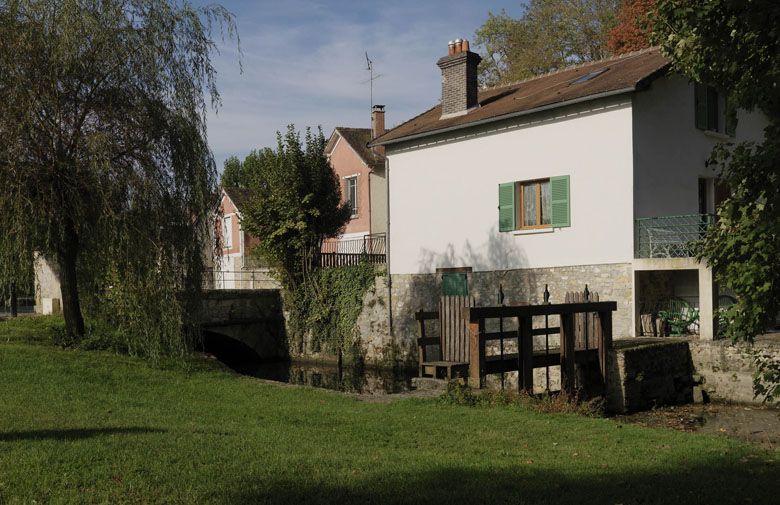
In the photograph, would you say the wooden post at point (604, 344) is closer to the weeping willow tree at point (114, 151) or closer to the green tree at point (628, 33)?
the weeping willow tree at point (114, 151)

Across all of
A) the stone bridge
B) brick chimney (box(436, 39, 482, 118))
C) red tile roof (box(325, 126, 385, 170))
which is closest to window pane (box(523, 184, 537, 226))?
brick chimney (box(436, 39, 482, 118))

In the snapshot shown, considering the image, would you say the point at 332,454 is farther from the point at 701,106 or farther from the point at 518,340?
the point at 701,106

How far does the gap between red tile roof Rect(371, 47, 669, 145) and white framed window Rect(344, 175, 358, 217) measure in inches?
386

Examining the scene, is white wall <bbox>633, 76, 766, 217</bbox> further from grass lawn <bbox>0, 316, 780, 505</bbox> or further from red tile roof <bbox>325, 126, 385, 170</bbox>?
red tile roof <bbox>325, 126, 385, 170</bbox>

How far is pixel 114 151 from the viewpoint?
594 inches

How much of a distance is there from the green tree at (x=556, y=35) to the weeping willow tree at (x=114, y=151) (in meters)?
20.7

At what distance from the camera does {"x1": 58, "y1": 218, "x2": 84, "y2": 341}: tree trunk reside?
15.8 meters

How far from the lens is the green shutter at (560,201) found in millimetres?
18156

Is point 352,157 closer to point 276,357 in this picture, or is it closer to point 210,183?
point 276,357

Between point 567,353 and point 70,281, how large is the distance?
Answer: 10.6 metres

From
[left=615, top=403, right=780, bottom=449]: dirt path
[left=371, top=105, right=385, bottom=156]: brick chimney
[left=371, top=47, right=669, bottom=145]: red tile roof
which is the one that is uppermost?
[left=371, top=105, right=385, bottom=156]: brick chimney

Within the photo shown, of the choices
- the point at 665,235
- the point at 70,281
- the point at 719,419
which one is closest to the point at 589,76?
the point at 665,235

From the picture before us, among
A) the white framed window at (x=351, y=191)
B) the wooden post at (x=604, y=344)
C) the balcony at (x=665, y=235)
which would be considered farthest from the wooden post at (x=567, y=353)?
the white framed window at (x=351, y=191)

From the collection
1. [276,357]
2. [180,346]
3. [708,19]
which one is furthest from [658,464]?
[276,357]
